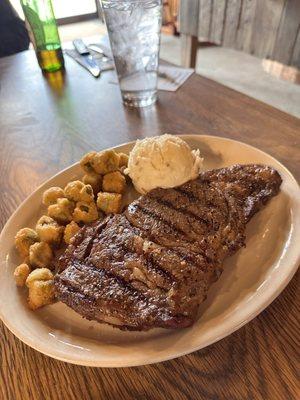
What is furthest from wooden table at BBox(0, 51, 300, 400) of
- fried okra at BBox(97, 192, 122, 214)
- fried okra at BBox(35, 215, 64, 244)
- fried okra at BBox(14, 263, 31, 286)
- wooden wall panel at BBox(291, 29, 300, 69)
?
wooden wall panel at BBox(291, 29, 300, 69)

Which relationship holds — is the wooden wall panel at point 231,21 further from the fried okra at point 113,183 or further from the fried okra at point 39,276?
the fried okra at point 39,276

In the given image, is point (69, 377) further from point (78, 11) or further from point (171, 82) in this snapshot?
point (78, 11)

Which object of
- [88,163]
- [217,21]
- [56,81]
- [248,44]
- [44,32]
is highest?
[44,32]

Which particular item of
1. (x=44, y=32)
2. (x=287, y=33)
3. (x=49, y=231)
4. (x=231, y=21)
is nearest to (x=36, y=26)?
(x=44, y=32)

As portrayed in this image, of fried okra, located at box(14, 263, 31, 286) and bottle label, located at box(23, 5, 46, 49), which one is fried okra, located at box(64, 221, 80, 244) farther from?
bottle label, located at box(23, 5, 46, 49)

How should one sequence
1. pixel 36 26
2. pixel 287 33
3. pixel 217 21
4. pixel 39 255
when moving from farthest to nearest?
pixel 217 21, pixel 287 33, pixel 36 26, pixel 39 255

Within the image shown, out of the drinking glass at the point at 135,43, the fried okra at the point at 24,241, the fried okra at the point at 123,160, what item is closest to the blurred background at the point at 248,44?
the drinking glass at the point at 135,43

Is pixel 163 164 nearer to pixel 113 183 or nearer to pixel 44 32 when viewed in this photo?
pixel 113 183
